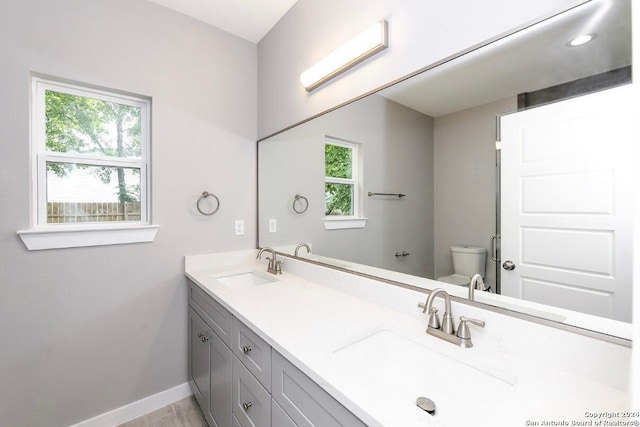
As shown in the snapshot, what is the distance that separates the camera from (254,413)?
109 centimetres

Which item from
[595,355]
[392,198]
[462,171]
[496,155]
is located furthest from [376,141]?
[595,355]

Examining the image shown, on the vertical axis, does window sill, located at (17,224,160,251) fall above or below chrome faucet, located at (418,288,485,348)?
above

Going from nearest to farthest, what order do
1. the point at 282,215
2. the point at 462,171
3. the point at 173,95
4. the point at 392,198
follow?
the point at 462,171 < the point at 392,198 < the point at 173,95 < the point at 282,215

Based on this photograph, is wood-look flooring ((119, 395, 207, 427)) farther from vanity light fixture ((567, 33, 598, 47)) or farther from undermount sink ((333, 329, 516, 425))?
vanity light fixture ((567, 33, 598, 47))

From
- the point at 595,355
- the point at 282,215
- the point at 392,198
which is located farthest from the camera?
the point at 282,215

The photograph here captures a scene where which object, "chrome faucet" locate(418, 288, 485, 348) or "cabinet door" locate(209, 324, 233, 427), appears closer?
"chrome faucet" locate(418, 288, 485, 348)

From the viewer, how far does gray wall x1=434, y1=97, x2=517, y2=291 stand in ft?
3.17

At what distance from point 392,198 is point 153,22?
72.5 inches

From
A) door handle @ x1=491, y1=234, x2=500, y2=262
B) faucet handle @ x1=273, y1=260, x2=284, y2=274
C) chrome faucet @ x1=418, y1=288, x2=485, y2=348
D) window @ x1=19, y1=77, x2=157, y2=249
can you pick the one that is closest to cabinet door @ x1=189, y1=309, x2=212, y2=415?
faucet handle @ x1=273, y1=260, x2=284, y2=274

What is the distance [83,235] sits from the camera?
5.12 feet

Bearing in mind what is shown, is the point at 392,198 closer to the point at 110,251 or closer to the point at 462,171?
the point at 462,171

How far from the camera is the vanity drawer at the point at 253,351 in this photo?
1000 mm

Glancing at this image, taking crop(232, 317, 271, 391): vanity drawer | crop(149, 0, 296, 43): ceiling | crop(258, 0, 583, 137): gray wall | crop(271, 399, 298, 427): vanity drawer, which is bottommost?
crop(271, 399, 298, 427): vanity drawer

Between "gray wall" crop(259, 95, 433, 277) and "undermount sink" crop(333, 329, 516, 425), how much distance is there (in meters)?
0.35
